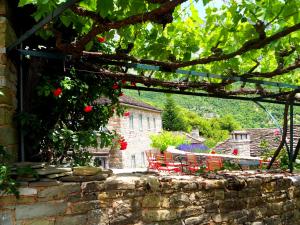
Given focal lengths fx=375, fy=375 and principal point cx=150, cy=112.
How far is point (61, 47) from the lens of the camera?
325 cm

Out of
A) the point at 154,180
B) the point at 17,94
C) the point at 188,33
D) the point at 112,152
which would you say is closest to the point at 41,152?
the point at 17,94

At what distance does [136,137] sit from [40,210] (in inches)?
885

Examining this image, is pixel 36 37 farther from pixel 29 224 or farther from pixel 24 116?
pixel 29 224

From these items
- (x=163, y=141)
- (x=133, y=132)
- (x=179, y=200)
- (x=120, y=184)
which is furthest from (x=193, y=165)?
(x=163, y=141)

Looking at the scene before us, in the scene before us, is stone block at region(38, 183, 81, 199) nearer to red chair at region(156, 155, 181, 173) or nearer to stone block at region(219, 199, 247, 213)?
stone block at region(219, 199, 247, 213)

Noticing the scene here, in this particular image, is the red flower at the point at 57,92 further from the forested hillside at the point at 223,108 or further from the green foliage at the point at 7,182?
the forested hillside at the point at 223,108

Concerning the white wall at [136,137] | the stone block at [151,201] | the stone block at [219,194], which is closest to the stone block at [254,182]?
the stone block at [219,194]

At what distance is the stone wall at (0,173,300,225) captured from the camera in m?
2.97

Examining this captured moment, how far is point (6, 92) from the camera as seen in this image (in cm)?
314

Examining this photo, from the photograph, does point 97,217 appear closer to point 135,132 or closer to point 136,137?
point 135,132

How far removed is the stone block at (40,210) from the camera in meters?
2.90

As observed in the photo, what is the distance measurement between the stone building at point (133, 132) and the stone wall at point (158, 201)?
16026mm

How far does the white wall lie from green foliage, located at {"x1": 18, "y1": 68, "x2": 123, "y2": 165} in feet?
59.4

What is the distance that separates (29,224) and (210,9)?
3158 mm
